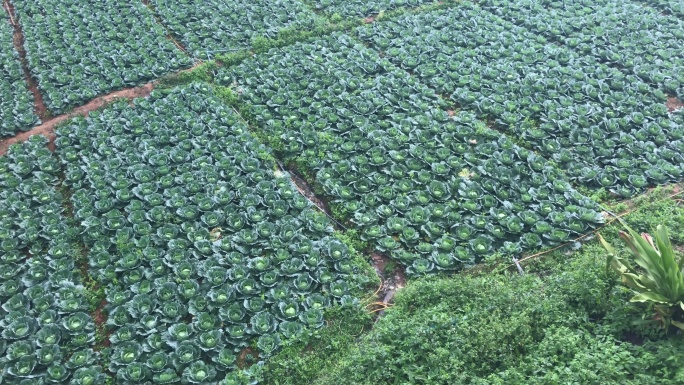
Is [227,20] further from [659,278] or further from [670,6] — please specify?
[670,6]

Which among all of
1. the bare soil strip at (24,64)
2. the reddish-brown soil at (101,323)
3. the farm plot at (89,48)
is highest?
the farm plot at (89,48)

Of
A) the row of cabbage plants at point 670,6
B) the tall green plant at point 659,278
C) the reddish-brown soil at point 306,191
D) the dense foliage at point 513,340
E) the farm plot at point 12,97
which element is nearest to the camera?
the dense foliage at point 513,340

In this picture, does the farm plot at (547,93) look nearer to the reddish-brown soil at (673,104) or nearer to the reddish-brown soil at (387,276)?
the reddish-brown soil at (673,104)

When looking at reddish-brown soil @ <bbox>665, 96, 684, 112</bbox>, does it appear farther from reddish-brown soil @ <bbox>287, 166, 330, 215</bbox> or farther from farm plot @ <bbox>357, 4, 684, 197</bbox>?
reddish-brown soil @ <bbox>287, 166, 330, 215</bbox>

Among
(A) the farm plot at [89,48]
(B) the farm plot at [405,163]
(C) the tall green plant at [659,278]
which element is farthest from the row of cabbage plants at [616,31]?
(A) the farm plot at [89,48]

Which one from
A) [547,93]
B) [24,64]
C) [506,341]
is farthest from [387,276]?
[24,64]

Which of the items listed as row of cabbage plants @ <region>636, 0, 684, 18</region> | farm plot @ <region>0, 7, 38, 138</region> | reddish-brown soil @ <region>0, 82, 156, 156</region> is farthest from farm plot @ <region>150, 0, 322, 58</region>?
row of cabbage plants @ <region>636, 0, 684, 18</region>
